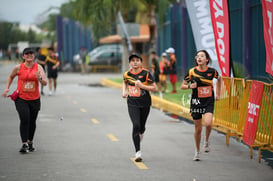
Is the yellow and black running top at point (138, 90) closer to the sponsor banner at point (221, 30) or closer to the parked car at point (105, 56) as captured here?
the sponsor banner at point (221, 30)

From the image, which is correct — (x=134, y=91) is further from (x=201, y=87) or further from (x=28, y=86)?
(x=28, y=86)

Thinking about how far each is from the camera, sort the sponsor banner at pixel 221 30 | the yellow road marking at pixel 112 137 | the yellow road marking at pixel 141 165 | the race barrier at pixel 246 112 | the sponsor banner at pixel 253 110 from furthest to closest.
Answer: the sponsor banner at pixel 221 30
the yellow road marking at pixel 112 137
the sponsor banner at pixel 253 110
the race barrier at pixel 246 112
the yellow road marking at pixel 141 165

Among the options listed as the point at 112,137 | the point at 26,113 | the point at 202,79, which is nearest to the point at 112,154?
the point at 26,113

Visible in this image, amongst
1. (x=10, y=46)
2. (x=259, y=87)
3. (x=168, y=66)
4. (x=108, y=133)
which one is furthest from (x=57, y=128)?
(x=10, y=46)

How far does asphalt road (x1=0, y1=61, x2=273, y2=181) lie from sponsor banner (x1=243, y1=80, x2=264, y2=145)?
383 millimetres

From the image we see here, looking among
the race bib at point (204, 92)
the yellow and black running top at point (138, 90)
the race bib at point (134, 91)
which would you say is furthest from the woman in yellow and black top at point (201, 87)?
the race bib at point (134, 91)

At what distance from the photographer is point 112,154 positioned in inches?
429

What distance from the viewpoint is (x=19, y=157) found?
34.7 ft

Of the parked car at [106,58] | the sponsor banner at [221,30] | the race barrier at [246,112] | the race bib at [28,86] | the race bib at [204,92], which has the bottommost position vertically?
the parked car at [106,58]

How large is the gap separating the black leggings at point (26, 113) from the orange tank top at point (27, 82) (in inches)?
3.6

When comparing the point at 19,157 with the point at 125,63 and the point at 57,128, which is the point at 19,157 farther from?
the point at 125,63

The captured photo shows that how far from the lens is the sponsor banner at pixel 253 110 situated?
1048 centimetres

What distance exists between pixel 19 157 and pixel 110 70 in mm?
43198

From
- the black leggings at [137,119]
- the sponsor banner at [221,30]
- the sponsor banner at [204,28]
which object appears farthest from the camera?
the sponsor banner at [204,28]
